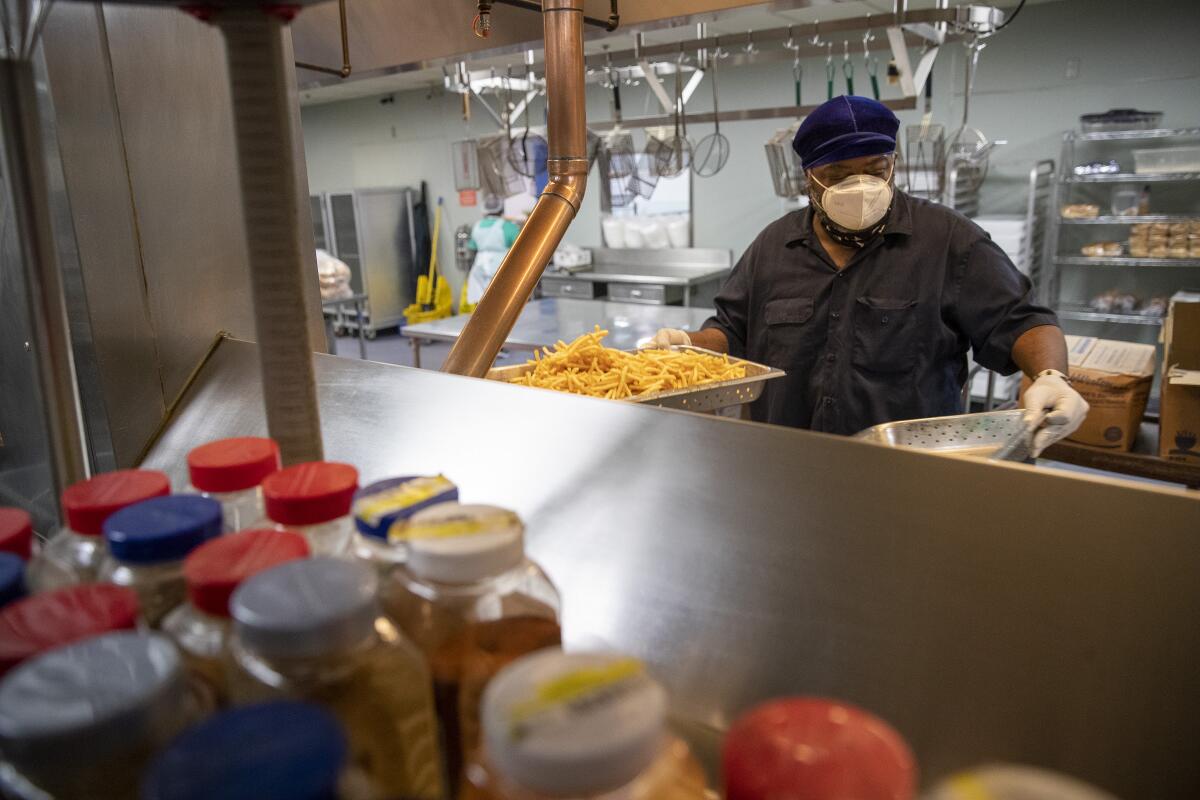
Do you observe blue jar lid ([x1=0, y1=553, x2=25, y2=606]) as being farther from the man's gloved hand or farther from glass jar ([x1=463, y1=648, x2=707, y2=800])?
the man's gloved hand

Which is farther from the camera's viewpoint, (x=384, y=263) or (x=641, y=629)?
(x=384, y=263)

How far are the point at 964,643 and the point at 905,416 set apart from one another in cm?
164

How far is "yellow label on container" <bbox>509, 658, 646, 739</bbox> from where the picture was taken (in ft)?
1.09

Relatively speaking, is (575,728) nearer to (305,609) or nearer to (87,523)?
(305,609)

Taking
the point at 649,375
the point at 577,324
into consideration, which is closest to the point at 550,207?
the point at 649,375

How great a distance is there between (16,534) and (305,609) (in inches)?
12.1

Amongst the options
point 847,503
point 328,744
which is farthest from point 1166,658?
point 328,744

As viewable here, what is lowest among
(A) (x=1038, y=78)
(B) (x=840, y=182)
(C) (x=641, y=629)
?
(C) (x=641, y=629)

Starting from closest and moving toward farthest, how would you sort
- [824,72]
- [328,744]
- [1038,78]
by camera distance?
[328,744] < [1038,78] < [824,72]

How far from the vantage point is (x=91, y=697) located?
1.16 ft

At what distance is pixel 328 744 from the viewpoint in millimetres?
319

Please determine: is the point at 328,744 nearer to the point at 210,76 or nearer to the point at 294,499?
the point at 294,499

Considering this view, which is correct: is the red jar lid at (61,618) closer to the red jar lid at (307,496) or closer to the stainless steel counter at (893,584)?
the red jar lid at (307,496)

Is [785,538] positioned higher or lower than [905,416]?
higher
